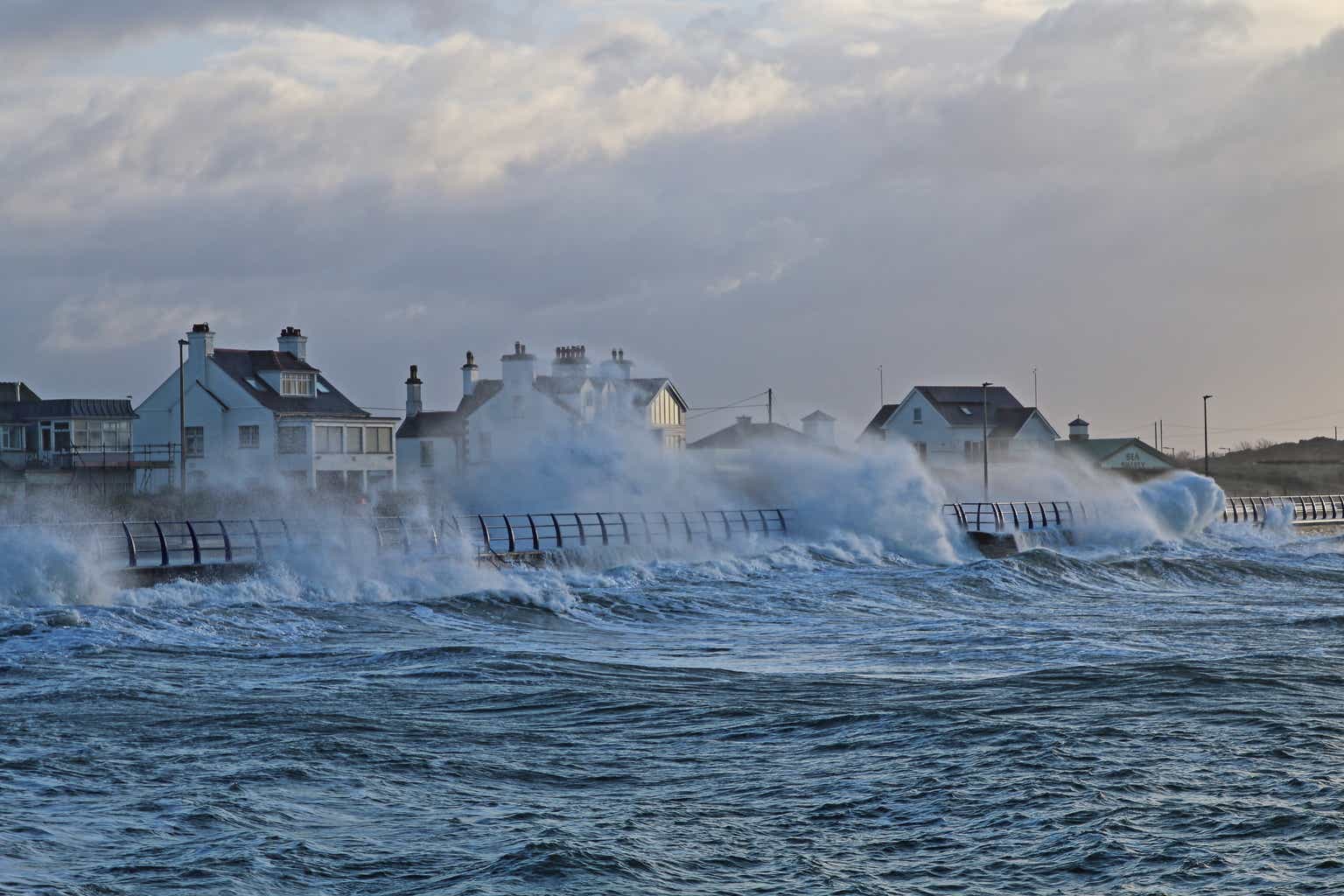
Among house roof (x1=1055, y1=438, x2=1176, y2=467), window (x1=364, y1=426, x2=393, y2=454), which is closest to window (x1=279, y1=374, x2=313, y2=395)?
window (x1=364, y1=426, x2=393, y2=454)

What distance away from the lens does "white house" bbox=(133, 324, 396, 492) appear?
5262cm

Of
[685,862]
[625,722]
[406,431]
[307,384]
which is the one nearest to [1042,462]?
[406,431]

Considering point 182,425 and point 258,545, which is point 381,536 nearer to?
point 258,545

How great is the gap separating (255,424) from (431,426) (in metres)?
13.1

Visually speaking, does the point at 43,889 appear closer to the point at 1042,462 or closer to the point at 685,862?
the point at 685,862

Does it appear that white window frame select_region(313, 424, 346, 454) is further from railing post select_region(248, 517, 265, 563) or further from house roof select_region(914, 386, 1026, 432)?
house roof select_region(914, 386, 1026, 432)

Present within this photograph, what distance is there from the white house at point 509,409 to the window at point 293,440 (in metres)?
5.00

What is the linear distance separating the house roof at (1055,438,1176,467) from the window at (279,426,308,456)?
133 feet

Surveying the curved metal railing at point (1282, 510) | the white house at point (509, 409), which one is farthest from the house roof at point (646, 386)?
the curved metal railing at point (1282, 510)

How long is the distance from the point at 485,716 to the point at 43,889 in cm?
594

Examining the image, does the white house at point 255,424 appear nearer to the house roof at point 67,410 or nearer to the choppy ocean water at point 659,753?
the house roof at point 67,410

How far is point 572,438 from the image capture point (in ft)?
150

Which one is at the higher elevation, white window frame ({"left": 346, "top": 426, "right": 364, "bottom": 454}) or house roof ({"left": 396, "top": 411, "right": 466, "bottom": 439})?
house roof ({"left": 396, "top": 411, "right": 466, "bottom": 439})

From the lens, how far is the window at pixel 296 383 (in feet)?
179
